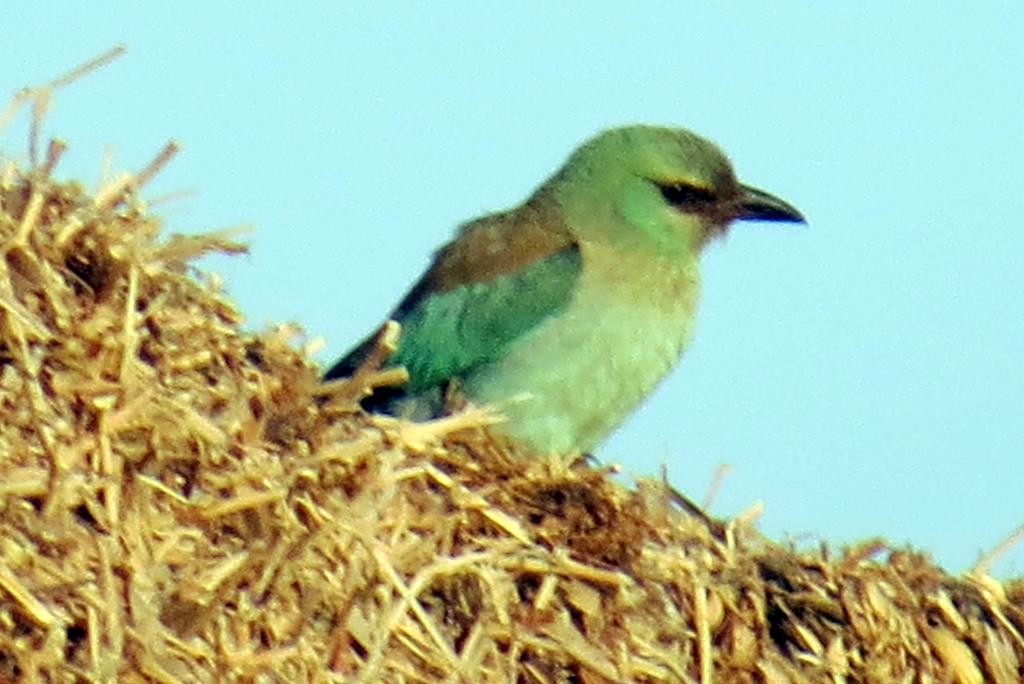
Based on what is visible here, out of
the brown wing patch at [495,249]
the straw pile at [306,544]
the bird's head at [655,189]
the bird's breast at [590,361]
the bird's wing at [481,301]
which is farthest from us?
the bird's head at [655,189]

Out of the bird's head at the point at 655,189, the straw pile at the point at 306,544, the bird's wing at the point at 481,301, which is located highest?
the bird's head at the point at 655,189

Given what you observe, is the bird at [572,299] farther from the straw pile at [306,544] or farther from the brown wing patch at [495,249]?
the straw pile at [306,544]

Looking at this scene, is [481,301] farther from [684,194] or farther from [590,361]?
[684,194]

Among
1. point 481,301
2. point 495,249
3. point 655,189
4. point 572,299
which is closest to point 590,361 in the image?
point 572,299

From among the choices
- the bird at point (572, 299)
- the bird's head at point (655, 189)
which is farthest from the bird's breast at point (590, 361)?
the bird's head at point (655, 189)

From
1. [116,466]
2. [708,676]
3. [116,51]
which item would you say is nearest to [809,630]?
[708,676]

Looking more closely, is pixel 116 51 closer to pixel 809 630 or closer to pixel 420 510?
pixel 420 510
